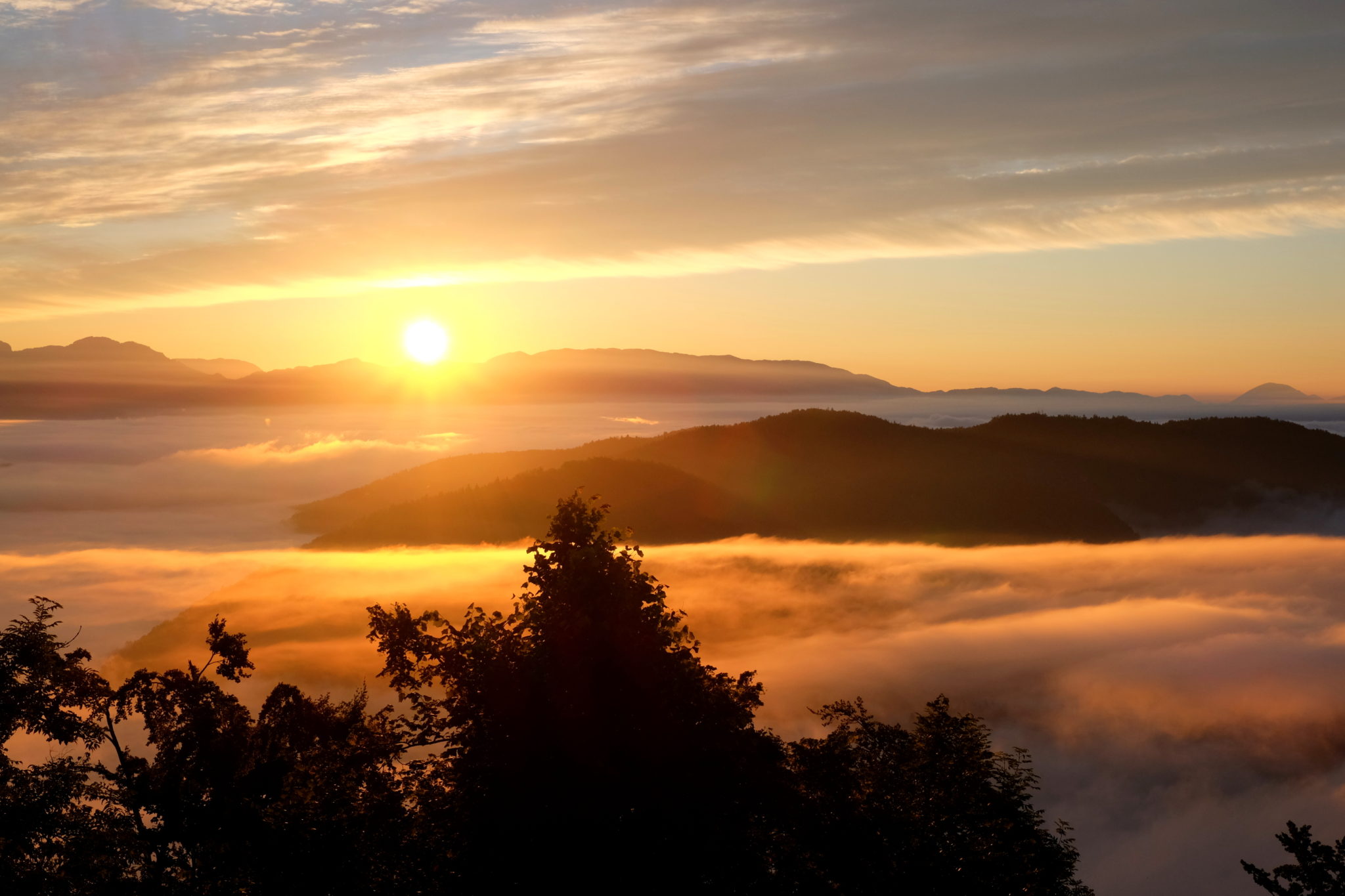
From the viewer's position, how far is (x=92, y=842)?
760 inches

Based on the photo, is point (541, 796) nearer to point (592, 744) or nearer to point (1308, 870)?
point (592, 744)

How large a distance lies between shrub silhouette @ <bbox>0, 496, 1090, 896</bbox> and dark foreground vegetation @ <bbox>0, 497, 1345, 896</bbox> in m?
0.05

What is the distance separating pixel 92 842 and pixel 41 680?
4.20 meters

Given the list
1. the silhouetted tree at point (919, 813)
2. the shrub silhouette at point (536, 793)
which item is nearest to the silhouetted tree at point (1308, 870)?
the silhouetted tree at point (919, 813)

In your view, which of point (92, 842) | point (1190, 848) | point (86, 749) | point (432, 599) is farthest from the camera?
point (432, 599)

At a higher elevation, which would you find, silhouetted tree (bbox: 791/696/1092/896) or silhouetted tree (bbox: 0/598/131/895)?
silhouetted tree (bbox: 0/598/131/895)

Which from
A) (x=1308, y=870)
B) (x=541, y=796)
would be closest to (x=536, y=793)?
(x=541, y=796)

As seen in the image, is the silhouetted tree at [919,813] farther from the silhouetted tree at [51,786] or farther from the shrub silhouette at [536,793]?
the silhouetted tree at [51,786]

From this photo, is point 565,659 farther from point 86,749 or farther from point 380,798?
point 86,749

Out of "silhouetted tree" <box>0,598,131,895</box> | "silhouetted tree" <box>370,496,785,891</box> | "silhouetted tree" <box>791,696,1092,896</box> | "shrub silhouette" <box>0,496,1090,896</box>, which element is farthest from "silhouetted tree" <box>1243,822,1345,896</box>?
"silhouetted tree" <box>0,598,131,895</box>

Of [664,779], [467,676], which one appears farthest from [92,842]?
[664,779]

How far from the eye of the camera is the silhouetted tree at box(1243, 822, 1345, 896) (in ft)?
64.1

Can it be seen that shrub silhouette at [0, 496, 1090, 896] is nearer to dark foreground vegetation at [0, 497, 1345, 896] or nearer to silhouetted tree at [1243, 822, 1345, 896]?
dark foreground vegetation at [0, 497, 1345, 896]

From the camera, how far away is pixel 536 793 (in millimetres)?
18891
